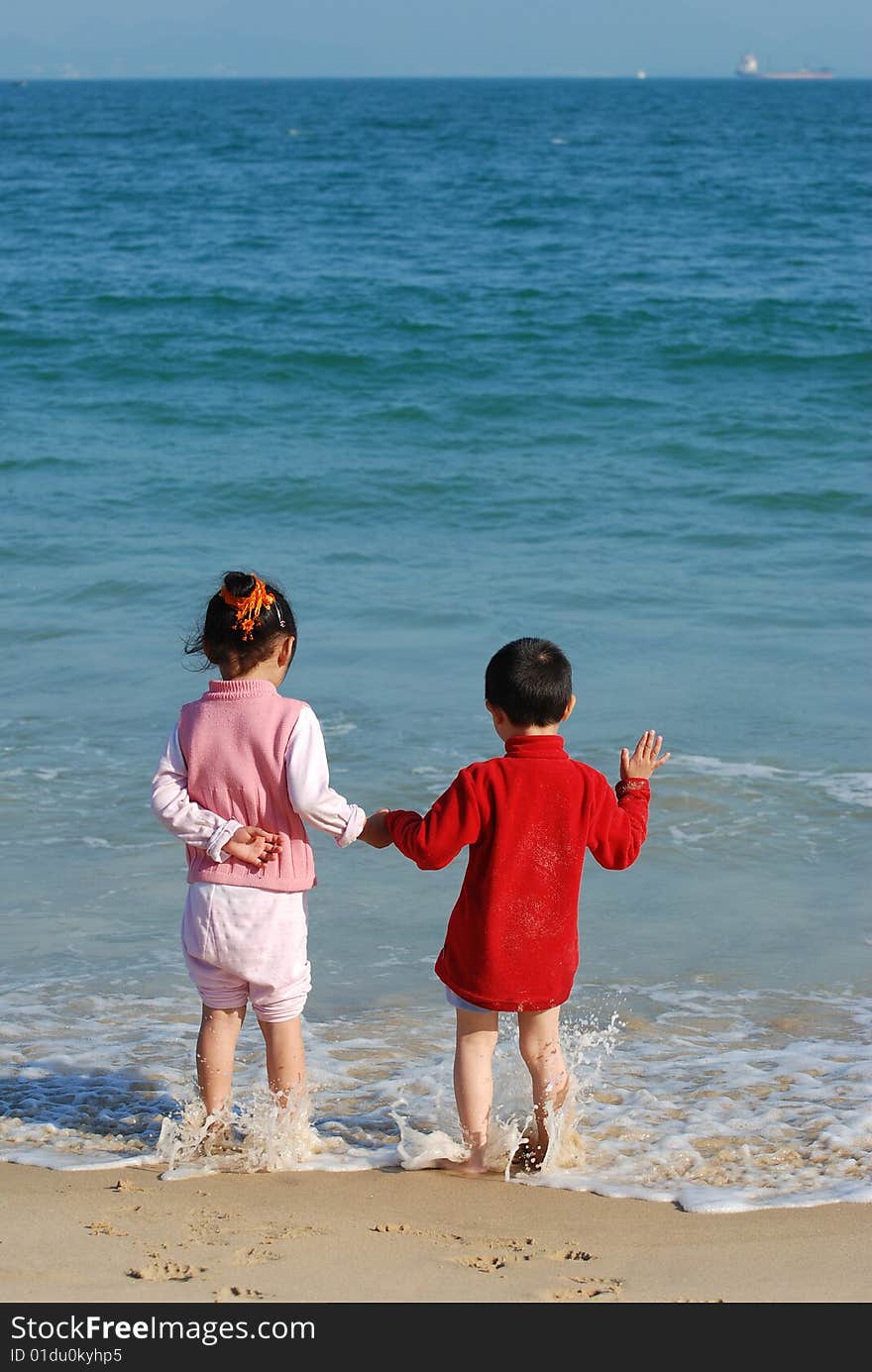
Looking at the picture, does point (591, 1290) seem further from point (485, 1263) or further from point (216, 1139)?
point (216, 1139)

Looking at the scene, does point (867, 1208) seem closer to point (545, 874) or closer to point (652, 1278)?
point (652, 1278)

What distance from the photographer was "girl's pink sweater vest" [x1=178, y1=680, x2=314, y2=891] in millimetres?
3133

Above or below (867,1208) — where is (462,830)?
above

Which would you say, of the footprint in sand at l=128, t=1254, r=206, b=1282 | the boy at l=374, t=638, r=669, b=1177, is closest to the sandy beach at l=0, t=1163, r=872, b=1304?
the footprint in sand at l=128, t=1254, r=206, b=1282

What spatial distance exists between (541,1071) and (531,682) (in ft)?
2.89

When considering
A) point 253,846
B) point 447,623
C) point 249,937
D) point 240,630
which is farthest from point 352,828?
point 447,623

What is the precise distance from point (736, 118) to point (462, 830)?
6608cm

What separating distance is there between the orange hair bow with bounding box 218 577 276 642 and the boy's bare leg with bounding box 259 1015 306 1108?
867 millimetres

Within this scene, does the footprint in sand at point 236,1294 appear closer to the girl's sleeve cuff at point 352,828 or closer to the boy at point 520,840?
the boy at point 520,840

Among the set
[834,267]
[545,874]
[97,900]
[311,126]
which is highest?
[311,126]

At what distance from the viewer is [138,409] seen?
14.1m

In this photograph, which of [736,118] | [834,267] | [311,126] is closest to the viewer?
[834,267]

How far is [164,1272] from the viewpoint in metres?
2.66

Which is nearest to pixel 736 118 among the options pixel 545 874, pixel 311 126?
pixel 311 126
